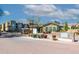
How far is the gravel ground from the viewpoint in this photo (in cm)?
346

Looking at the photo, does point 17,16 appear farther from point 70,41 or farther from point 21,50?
point 70,41

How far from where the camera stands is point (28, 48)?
347 cm

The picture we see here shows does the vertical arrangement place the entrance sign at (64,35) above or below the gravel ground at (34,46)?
above

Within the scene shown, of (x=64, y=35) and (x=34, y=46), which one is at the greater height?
(x=64, y=35)

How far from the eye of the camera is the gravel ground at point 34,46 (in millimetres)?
3457

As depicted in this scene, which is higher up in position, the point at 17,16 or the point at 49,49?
the point at 17,16

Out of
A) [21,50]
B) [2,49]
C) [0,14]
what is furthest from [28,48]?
[0,14]

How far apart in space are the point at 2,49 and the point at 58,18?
0.77 meters

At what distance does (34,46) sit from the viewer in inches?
137

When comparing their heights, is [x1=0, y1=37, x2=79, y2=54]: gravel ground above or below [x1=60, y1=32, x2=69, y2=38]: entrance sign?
below
